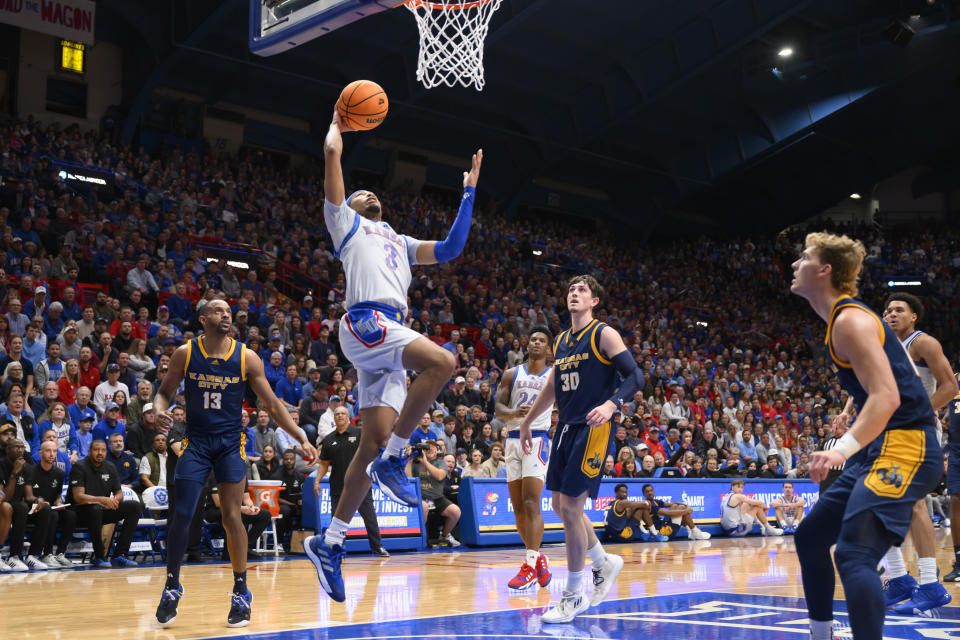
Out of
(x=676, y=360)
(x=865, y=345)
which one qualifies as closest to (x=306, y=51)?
(x=676, y=360)

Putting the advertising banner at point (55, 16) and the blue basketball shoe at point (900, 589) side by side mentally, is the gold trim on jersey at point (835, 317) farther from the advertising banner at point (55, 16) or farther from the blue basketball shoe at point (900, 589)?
the advertising banner at point (55, 16)

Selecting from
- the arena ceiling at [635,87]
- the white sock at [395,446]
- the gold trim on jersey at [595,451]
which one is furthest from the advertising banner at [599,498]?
the arena ceiling at [635,87]

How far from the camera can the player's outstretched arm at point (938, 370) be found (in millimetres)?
6535

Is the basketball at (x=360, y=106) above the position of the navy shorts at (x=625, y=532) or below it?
above

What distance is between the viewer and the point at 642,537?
15586 mm

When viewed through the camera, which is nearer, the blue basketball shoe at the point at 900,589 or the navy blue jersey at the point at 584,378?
the navy blue jersey at the point at 584,378

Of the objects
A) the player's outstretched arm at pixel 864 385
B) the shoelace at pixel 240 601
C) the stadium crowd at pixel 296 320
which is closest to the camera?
the player's outstretched arm at pixel 864 385

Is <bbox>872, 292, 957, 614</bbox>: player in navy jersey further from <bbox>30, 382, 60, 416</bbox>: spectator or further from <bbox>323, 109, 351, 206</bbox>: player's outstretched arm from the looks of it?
<bbox>30, 382, 60, 416</bbox>: spectator

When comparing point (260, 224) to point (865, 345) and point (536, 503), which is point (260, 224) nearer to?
point (536, 503)

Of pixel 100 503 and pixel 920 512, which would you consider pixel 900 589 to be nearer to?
pixel 920 512

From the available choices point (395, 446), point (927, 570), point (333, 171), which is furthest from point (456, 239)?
point (927, 570)

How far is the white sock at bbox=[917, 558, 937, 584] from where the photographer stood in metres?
6.68

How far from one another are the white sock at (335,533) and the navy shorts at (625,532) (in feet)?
34.0

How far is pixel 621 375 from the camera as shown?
6414 millimetres
